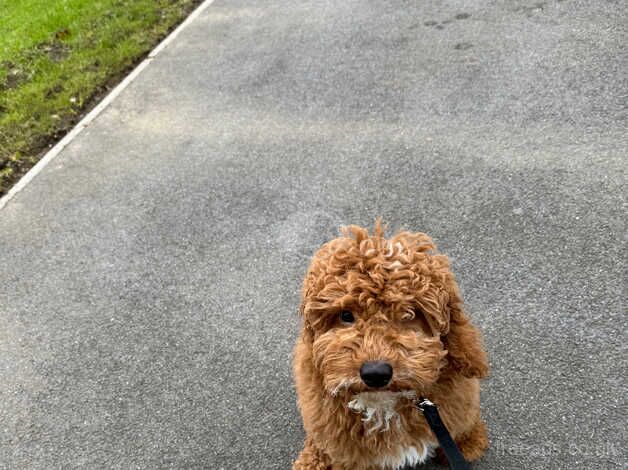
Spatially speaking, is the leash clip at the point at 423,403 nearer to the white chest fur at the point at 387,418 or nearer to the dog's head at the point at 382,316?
the white chest fur at the point at 387,418

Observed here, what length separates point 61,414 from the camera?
3.67 metres

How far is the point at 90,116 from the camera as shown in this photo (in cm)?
643

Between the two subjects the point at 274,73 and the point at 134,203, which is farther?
the point at 274,73

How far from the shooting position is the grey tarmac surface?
332 cm

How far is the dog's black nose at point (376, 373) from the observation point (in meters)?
1.93

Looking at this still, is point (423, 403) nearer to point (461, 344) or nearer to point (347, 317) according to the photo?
point (461, 344)

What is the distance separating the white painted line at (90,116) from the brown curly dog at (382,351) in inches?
180

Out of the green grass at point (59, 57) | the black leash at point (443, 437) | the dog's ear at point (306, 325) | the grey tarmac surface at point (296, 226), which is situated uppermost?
the dog's ear at point (306, 325)

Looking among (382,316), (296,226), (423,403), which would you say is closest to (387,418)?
(423,403)

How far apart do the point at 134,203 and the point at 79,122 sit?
1908mm

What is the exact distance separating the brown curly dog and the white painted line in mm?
4574

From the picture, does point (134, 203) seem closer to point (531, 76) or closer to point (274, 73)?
point (274, 73)

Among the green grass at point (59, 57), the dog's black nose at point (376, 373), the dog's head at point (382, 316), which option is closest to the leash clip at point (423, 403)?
the dog's head at point (382, 316)

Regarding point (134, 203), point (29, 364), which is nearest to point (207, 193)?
point (134, 203)
